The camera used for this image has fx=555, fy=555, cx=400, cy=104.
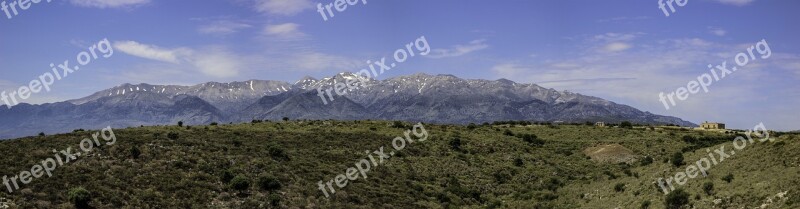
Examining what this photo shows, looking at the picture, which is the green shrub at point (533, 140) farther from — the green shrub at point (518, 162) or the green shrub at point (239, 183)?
the green shrub at point (239, 183)

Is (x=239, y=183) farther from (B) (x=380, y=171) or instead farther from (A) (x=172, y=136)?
(A) (x=172, y=136)

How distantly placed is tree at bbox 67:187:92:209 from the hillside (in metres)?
0.45

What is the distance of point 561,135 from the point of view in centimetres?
9812

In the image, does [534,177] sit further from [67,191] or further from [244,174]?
[67,191]

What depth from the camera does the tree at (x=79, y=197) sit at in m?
41.3

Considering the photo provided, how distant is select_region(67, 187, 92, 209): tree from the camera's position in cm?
4131

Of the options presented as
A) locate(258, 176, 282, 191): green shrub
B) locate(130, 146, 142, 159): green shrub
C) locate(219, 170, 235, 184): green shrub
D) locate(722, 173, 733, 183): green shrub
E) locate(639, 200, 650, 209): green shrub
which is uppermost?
locate(130, 146, 142, 159): green shrub

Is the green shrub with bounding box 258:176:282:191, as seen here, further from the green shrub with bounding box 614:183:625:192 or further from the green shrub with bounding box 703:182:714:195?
the green shrub with bounding box 703:182:714:195

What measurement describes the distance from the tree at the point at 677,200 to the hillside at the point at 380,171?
425mm

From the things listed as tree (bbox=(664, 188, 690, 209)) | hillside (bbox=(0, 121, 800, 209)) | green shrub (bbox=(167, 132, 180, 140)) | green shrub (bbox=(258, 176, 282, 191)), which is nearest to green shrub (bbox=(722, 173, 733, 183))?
hillside (bbox=(0, 121, 800, 209))

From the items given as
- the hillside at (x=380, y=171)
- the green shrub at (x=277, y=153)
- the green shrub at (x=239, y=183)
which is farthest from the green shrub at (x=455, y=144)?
the green shrub at (x=239, y=183)

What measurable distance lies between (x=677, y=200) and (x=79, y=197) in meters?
45.1

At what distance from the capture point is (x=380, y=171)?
65625mm

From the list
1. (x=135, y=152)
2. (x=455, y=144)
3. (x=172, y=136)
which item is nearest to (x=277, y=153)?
(x=172, y=136)
